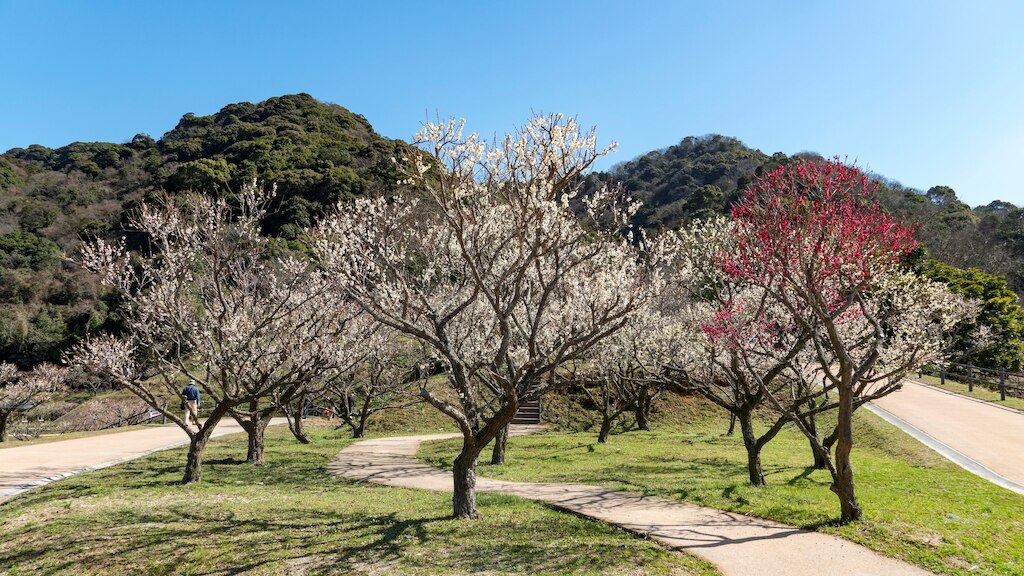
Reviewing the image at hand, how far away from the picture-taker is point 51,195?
65.1 m

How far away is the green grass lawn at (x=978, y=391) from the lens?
903 inches

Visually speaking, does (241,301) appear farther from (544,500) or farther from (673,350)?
(673,350)

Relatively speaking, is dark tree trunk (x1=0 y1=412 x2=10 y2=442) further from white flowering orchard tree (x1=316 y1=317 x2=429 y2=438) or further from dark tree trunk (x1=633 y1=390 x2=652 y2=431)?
dark tree trunk (x1=633 y1=390 x2=652 y2=431)

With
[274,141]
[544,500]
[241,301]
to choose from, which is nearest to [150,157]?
[274,141]

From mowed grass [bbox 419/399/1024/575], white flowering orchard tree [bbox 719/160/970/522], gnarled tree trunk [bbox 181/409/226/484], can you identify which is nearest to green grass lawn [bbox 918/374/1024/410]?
mowed grass [bbox 419/399/1024/575]

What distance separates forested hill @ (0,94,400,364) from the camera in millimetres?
44094

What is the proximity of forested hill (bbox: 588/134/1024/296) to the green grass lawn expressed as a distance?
419 inches

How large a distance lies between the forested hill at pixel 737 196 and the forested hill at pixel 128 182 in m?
31.6

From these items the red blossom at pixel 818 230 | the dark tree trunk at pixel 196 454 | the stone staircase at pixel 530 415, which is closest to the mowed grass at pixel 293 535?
the dark tree trunk at pixel 196 454

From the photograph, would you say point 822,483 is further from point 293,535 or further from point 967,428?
point 293,535

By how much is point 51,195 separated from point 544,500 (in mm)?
80077

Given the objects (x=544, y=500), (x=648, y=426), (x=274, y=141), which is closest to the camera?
(x=544, y=500)

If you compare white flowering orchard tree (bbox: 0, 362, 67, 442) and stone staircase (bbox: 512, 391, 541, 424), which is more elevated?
white flowering orchard tree (bbox: 0, 362, 67, 442)

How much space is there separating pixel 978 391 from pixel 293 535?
33.3 m
